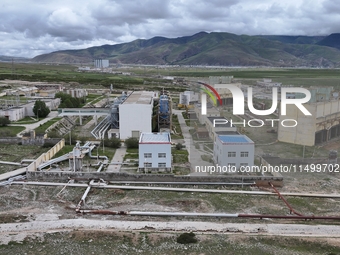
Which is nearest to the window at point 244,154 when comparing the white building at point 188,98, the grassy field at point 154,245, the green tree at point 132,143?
the grassy field at point 154,245

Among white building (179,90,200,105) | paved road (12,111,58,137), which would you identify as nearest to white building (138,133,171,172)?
paved road (12,111,58,137)

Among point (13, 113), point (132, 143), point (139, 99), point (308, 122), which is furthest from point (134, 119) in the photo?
point (13, 113)

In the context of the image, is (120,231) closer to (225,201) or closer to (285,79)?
(225,201)

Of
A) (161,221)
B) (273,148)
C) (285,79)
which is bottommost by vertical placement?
(161,221)

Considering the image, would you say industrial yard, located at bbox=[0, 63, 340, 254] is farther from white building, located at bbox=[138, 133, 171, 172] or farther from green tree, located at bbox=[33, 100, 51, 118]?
green tree, located at bbox=[33, 100, 51, 118]

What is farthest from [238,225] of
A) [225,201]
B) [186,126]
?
[186,126]

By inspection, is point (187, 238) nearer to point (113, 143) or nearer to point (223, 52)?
point (113, 143)

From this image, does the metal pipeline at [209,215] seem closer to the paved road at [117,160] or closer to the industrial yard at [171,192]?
the industrial yard at [171,192]
